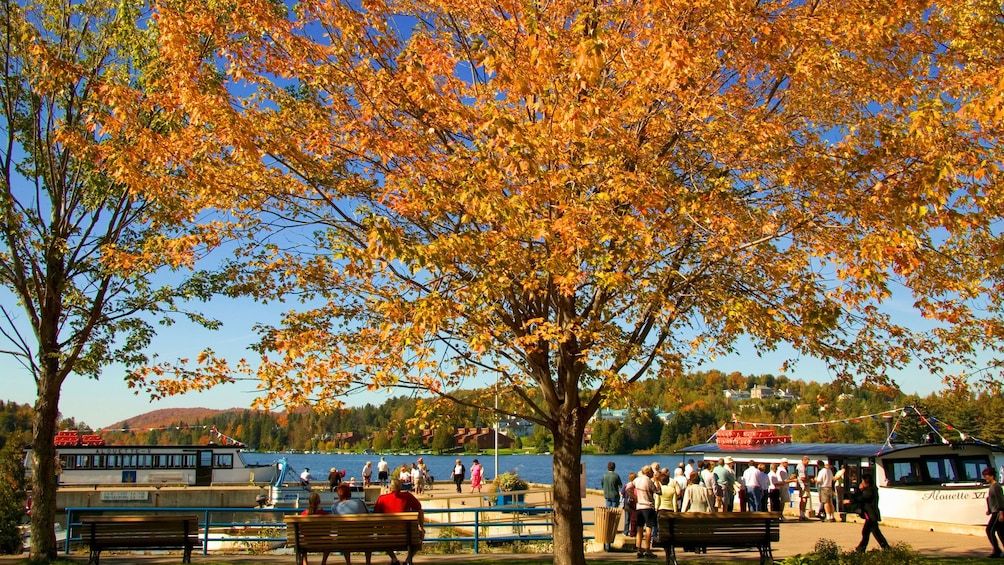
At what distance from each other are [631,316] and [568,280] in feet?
12.7

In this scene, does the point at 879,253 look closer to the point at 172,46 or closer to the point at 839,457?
the point at 172,46

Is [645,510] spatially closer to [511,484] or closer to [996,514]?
[996,514]

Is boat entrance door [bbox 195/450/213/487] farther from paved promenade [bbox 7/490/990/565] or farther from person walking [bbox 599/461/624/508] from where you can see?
person walking [bbox 599/461/624/508]

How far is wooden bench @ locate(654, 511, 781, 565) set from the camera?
41.4 ft

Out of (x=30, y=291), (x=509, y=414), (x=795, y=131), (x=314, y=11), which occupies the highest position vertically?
(x=314, y=11)

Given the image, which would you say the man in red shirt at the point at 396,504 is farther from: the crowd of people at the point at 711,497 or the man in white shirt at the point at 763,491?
the man in white shirt at the point at 763,491

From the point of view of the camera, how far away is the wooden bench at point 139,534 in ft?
41.6

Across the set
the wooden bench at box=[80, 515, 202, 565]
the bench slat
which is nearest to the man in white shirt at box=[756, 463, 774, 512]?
the bench slat

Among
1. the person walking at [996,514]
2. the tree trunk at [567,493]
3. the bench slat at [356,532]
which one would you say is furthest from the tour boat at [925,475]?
the bench slat at [356,532]

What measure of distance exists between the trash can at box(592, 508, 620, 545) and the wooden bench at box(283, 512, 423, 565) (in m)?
5.88

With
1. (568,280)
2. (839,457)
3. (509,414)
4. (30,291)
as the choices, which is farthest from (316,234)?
(839,457)

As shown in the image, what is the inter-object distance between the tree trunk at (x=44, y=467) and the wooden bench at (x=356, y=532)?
4.97 m

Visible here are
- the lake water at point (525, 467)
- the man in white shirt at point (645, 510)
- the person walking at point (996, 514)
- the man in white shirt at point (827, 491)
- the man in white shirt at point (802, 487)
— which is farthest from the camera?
the lake water at point (525, 467)

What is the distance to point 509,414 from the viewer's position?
1162 centimetres
